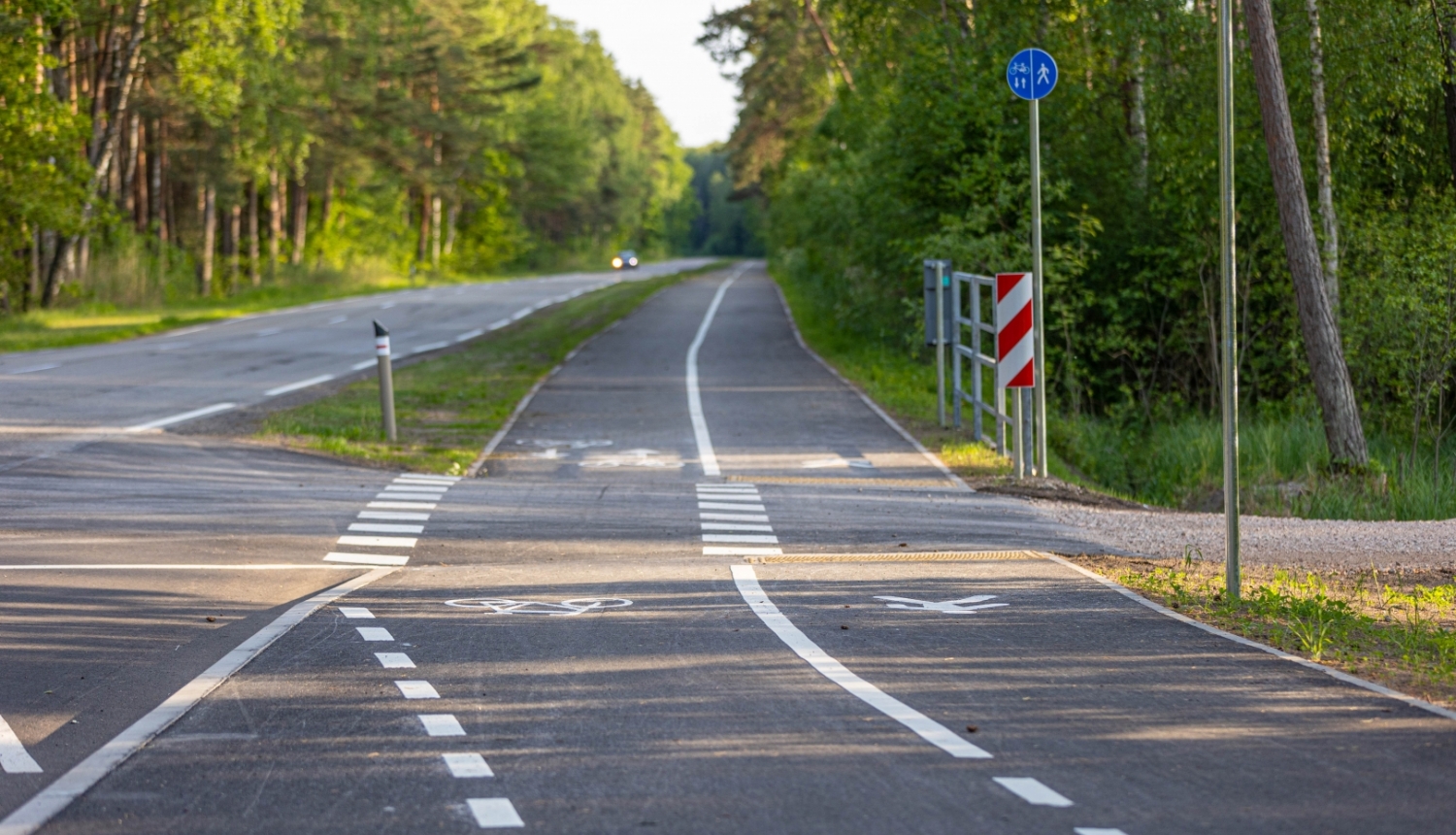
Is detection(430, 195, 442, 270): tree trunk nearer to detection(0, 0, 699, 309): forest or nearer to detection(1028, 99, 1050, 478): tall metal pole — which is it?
detection(0, 0, 699, 309): forest

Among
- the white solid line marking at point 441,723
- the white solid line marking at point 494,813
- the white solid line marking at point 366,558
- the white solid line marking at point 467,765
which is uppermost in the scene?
the white solid line marking at point 494,813

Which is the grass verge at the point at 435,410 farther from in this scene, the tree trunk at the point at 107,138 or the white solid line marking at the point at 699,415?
the tree trunk at the point at 107,138

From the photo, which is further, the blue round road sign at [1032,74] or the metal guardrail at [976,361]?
the metal guardrail at [976,361]

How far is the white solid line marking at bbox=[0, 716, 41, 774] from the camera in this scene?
201 inches

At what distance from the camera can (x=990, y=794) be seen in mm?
4750

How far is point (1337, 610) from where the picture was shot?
7.91 m

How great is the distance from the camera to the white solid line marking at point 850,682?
17.7ft

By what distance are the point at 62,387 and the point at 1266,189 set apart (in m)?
17.6

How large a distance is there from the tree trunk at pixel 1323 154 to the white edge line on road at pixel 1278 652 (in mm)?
11357

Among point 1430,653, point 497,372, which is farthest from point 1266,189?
point 1430,653

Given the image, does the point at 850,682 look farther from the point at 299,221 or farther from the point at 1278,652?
the point at 299,221

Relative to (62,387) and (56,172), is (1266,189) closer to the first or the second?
(62,387)

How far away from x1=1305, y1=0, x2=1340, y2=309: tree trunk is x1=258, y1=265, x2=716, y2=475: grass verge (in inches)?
443

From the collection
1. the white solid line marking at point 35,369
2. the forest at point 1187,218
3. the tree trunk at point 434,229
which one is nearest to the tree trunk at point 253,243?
the tree trunk at point 434,229
